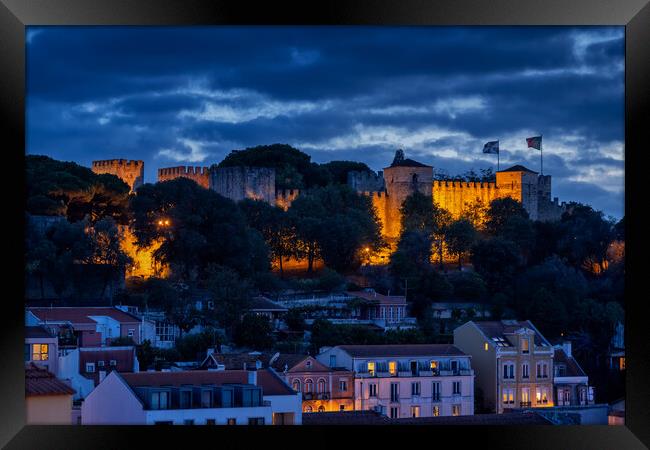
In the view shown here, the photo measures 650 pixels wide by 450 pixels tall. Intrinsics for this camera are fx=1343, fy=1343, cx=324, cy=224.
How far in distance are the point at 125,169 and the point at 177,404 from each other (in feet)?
49.4

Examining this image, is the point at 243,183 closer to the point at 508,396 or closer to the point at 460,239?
the point at 460,239

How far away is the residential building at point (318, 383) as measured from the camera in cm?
1166

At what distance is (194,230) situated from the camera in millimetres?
18781

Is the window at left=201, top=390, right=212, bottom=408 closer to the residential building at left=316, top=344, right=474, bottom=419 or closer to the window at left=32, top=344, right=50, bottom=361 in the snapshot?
the window at left=32, top=344, right=50, bottom=361

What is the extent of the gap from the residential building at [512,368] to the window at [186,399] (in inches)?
211

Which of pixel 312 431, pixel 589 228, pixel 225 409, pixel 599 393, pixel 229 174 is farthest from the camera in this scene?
pixel 229 174

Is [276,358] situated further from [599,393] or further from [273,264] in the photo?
[273,264]

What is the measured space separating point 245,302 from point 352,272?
5143mm

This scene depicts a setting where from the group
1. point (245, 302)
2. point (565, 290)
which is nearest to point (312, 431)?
point (245, 302)

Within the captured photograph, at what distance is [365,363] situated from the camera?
12.3 meters

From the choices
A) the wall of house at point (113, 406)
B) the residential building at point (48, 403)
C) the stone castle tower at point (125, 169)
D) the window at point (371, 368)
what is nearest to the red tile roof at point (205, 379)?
the wall of house at point (113, 406)

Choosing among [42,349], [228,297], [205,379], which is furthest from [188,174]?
[205,379]

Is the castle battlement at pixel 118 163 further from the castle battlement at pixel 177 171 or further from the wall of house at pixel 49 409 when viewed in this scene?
the wall of house at pixel 49 409

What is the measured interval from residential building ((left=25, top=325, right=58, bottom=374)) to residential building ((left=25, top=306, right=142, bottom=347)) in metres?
1.35
